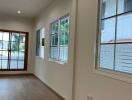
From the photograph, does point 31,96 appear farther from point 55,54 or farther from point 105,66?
point 105,66

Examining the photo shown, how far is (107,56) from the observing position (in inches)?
111

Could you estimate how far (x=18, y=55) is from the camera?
8.20 metres

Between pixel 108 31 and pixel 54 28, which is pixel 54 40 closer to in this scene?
pixel 54 28

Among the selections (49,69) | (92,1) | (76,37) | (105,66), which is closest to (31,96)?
(49,69)

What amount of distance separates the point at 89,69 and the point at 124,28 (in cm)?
108

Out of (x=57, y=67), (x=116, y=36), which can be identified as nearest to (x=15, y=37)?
(x=57, y=67)

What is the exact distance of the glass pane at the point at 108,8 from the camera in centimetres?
273

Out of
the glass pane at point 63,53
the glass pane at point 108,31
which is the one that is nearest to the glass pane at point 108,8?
the glass pane at point 108,31

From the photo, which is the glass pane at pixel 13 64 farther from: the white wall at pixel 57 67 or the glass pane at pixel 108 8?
the glass pane at pixel 108 8

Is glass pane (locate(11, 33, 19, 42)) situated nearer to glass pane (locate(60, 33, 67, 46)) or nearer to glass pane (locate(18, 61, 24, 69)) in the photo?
glass pane (locate(18, 61, 24, 69))

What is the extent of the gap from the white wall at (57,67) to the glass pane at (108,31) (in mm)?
1070

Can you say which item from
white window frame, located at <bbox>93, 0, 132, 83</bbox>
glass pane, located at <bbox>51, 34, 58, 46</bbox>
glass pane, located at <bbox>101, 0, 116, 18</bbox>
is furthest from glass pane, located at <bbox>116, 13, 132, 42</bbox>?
glass pane, located at <bbox>51, 34, 58, 46</bbox>

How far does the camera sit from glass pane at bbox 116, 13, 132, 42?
93.0 inches

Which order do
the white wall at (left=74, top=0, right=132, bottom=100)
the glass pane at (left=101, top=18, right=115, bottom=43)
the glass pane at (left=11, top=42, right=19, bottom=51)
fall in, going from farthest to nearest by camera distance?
1. the glass pane at (left=11, top=42, right=19, bottom=51)
2. the glass pane at (left=101, top=18, right=115, bottom=43)
3. the white wall at (left=74, top=0, right=132, bottom=100)
